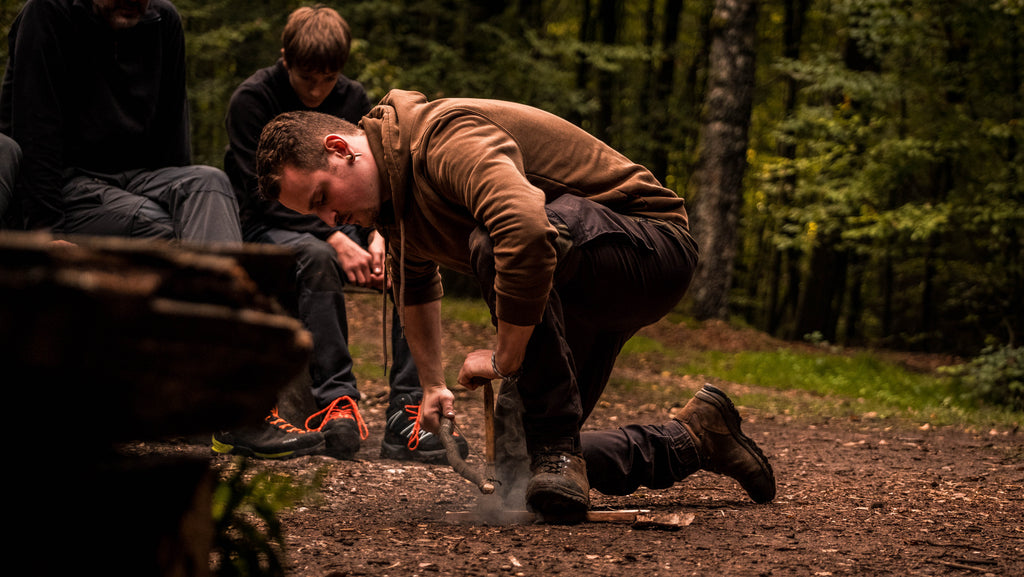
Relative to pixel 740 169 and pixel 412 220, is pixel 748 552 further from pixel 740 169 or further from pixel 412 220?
pixel 740 169

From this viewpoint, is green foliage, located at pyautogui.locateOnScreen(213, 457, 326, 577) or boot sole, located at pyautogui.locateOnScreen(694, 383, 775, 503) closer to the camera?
green foliage, located at pyautogui.locateOnScreen(213, 457, 326, 577)

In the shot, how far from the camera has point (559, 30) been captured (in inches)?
806

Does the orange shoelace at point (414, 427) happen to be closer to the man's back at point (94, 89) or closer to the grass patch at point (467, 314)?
the man's back at point (94, 89)

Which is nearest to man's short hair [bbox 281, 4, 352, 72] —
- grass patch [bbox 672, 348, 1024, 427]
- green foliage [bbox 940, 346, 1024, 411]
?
grass patch [bbox 672, 348, 1024, 427]

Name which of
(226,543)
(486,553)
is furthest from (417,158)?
(226,543)

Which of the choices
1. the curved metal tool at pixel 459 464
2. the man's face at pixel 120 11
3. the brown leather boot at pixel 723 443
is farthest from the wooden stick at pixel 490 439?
the man's face at pixel 120 11

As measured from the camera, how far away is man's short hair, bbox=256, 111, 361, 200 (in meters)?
2.74

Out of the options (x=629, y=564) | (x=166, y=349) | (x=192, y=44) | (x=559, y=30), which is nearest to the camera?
(x=166, y=349)

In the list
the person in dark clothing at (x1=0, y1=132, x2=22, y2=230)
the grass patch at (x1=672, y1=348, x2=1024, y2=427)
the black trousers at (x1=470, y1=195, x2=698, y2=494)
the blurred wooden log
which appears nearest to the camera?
the blurred wooden log

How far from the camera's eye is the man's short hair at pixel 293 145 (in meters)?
2.74

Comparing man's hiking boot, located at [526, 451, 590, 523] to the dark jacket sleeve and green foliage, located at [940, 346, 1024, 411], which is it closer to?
the dark jacket sleeve

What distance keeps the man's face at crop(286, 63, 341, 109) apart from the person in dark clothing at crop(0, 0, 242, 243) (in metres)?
0.53

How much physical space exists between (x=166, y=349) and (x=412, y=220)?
77.9 inches

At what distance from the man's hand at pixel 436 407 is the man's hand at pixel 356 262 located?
3.64 ft
